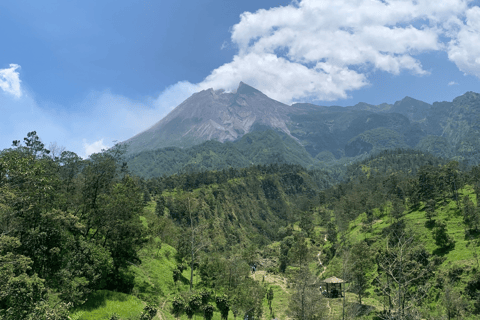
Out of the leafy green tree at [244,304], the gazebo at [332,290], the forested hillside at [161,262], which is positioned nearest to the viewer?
the forested hillside at [161,262]

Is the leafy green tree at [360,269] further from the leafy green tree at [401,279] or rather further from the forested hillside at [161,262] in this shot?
the leafy green tree at [401,279]

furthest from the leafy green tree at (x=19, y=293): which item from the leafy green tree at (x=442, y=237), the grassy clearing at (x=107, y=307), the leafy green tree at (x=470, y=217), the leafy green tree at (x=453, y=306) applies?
the leafy green tree at (x=470, y=217)

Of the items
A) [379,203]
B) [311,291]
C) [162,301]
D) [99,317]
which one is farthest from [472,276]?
[379,203]

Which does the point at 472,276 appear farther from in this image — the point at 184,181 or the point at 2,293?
the point at 184,181

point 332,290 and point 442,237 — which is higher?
point 442,237

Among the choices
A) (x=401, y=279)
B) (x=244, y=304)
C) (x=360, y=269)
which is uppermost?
(x=401, y=279)

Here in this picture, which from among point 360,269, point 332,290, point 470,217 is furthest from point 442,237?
point 332,290

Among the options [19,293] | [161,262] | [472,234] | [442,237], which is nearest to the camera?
[19,293]

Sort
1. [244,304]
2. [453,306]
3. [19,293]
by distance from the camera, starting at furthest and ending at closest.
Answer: [244,304] → [453,306] → [19,293]

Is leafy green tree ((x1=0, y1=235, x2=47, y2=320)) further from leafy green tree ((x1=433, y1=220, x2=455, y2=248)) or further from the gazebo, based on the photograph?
leafy green tree ((x1=433, y1=220, x2=455, y2=248))

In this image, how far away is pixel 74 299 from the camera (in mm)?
27203

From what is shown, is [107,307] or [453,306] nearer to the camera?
[107,307]

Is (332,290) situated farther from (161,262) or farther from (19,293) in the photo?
(19,293)

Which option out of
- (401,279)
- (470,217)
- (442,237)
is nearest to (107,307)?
(401,279)
